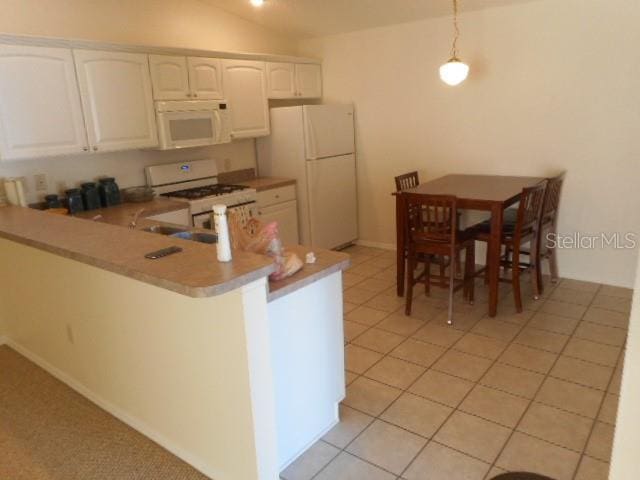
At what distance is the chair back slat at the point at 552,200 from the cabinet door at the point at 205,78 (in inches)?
112

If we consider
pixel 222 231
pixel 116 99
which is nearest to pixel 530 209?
pixel 222 231

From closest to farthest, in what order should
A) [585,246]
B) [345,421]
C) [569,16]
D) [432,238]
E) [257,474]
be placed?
1. [257,474]
2. [345,421]
3. [432,238]
4. [569,16]
5. [585,246]

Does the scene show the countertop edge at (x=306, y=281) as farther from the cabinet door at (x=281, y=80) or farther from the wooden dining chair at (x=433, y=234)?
the cabinet door at (x=281, y=80)

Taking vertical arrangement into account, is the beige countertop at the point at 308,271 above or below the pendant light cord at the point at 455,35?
below

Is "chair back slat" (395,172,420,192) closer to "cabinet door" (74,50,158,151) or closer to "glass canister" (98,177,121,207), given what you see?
"cabinet door" (74,50,158,151)

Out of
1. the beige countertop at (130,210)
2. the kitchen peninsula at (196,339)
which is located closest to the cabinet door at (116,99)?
the beige countertop at (130,210)

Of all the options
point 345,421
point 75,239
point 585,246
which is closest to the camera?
point 75,239

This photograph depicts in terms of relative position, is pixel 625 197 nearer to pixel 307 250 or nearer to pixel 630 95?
pixel 630 95

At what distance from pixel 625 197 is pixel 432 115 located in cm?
179

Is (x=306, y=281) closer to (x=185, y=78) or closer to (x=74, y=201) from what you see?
(x=74, y=201)

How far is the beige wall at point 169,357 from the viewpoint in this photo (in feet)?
5.88

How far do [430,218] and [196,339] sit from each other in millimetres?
2120

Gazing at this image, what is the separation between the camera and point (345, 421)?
244cm

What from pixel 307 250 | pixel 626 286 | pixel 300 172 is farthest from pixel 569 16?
pixel 307 250
